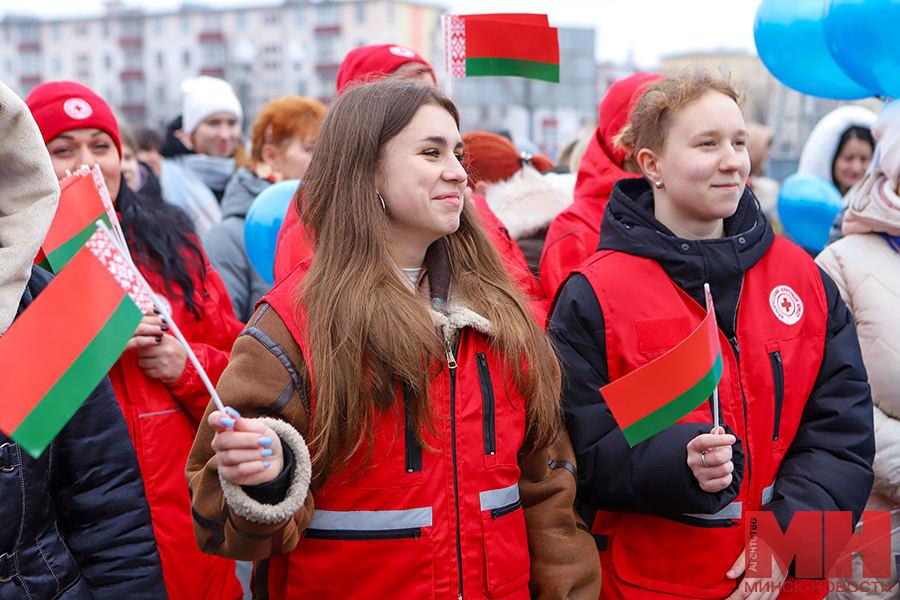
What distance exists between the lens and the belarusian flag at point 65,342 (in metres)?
1.43

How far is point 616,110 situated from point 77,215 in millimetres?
2311

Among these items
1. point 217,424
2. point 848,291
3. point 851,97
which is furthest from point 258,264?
point 851,97

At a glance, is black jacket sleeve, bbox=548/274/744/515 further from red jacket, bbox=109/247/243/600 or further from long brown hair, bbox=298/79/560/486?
red jacket, bbox=109/247/243/600

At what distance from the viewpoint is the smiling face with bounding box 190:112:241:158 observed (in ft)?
20.6

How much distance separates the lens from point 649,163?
2693 mm

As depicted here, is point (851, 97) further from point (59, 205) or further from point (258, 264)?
point (59, 205)

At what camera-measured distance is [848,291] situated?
2.98 metres

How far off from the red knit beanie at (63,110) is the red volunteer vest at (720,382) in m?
2.00

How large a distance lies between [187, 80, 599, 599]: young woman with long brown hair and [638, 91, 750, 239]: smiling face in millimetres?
711

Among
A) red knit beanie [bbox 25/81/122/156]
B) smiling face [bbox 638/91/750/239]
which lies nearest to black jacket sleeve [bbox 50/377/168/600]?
red knit beanie [bbox 25/81/122/156]

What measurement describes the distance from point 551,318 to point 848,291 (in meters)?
1.24

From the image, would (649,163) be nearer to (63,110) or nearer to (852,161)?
(63,110)

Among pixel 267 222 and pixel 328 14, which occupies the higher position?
pixel 328 14

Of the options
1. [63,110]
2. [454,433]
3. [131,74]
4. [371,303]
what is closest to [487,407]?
[454,433]
